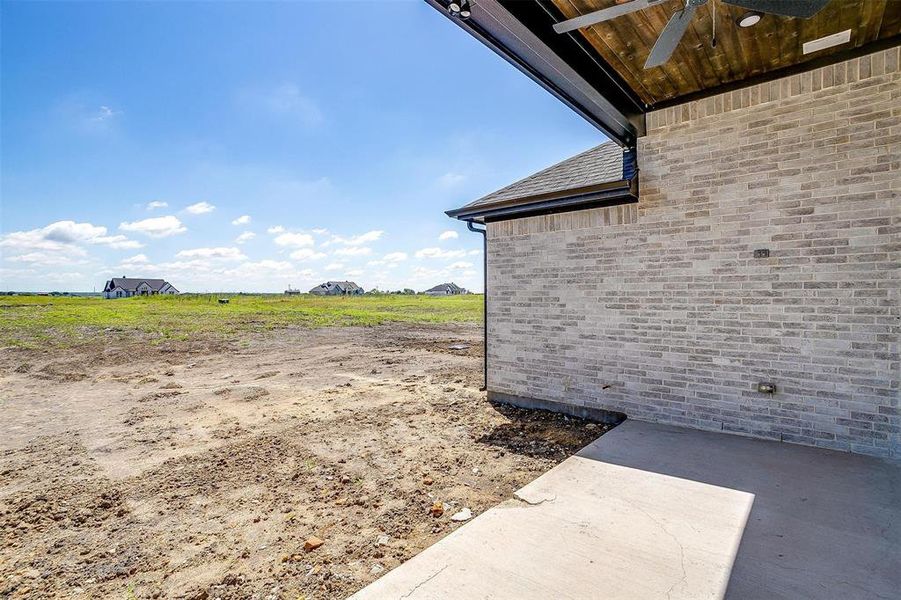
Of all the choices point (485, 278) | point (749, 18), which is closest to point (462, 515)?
point (485, 278)

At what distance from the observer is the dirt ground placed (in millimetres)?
2350

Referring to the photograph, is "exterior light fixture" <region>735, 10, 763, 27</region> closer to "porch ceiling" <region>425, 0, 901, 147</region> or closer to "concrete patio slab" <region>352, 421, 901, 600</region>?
"porch ceiling" <region>425, 0, 901, 147</region>

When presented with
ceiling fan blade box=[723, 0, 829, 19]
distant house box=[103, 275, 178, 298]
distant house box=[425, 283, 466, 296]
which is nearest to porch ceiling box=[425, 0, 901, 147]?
ceiling fan blade box=[723, 0, 829, 19]

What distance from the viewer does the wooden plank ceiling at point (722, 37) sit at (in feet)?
9.73

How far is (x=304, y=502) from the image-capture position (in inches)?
124

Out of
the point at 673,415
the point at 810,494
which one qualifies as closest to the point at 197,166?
the point at 673,415

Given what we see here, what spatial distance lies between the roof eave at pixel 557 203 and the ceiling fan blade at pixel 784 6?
7.11ft

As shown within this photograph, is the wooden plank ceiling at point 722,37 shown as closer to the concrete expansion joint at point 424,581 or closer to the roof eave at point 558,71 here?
the roof eave at point 558,71

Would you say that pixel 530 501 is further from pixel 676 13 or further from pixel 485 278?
pixel 485 278

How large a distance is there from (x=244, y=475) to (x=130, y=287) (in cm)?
7942

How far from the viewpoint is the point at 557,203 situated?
16.4 feet

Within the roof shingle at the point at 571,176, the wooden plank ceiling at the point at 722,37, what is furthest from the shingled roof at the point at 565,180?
the wooden plank ceiling at the point at 722,37

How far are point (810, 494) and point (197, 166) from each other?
19.2 metres

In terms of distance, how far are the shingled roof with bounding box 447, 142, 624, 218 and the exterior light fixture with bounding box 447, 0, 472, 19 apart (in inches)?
107
